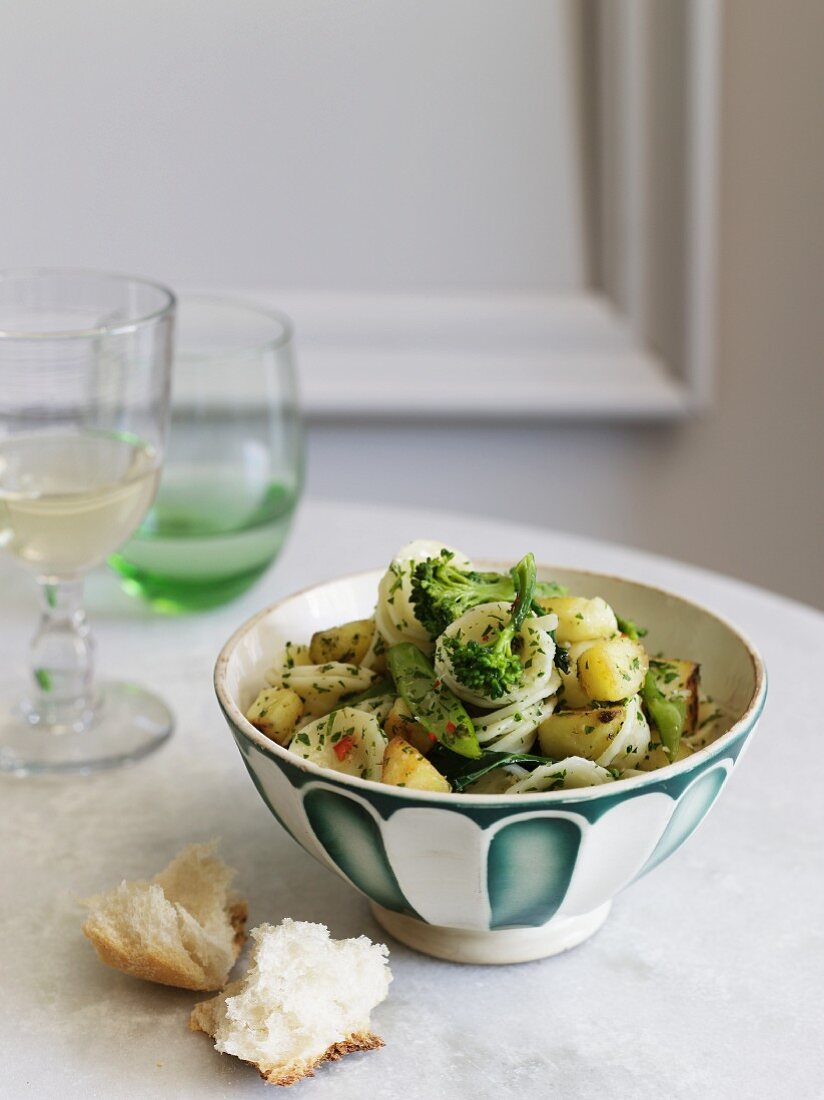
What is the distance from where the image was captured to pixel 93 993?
709mm

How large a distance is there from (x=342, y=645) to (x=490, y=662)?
157 millimetres

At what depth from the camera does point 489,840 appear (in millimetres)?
631

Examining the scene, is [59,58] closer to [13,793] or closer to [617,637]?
[13,793]

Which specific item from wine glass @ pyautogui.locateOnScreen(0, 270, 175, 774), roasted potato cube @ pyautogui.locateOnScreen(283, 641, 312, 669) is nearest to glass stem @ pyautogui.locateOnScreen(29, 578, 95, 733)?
wine glass @ pyautogui.locateOnScreen(0, 270, 175, 774)

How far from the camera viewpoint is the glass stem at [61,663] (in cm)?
103

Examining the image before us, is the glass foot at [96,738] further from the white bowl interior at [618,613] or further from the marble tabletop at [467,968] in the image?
the white bowl interior at [618,613]

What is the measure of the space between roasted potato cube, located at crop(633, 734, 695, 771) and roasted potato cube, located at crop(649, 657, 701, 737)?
34mm

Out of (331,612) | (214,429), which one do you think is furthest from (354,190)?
(331,612)

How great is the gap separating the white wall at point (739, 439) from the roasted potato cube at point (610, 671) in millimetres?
1359

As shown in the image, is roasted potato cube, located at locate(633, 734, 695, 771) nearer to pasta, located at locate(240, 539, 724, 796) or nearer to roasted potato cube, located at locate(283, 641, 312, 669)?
pasta, located at locate(240, 539, 724, 796)

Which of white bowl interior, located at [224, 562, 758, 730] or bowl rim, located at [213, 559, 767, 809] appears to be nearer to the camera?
bowl rim, located at [213, 559, 767, 809]

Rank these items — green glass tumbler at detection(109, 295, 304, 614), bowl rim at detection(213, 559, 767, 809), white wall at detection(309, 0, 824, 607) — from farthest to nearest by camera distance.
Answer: white wall at detection(309, 0, 824, 607) → green glass tumbler at detection(109, 295, 304, 614) → bowl rim at detection(213, 559, 767, 809)

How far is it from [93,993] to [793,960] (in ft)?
1.20

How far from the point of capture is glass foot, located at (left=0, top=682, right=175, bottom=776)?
956mm
